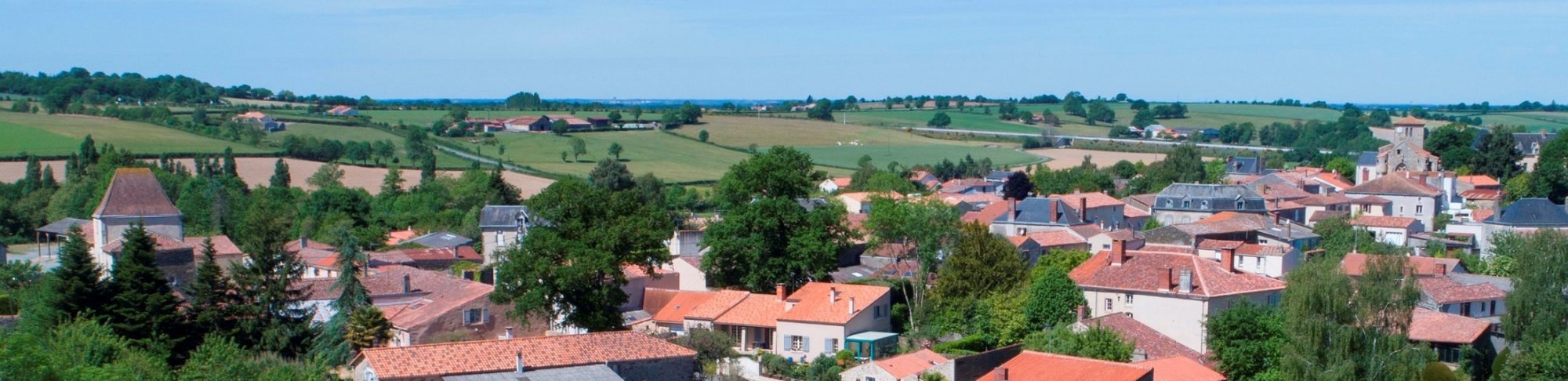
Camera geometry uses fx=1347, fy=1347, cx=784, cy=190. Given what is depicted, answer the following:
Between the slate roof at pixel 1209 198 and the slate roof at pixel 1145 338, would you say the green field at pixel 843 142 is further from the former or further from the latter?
the slate roof at pixel 1145 338

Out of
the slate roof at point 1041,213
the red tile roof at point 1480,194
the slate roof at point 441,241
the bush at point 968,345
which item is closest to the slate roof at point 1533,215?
the red tile roof at point 1480,194

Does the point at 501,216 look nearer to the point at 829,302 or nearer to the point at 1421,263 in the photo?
the point at 829,302

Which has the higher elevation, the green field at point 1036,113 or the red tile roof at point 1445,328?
the green field at point 1036,113

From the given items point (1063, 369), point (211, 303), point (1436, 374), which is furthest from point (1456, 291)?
point (211, 303)

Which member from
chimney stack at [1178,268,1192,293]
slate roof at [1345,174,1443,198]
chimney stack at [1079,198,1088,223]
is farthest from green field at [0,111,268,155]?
chimney stack at [1178,268,1192,293]

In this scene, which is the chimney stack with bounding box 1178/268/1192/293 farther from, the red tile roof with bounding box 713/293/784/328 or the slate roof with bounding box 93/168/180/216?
the slate roof with bounding box 93/168/180/216

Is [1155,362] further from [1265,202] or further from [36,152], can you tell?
[36,152]
